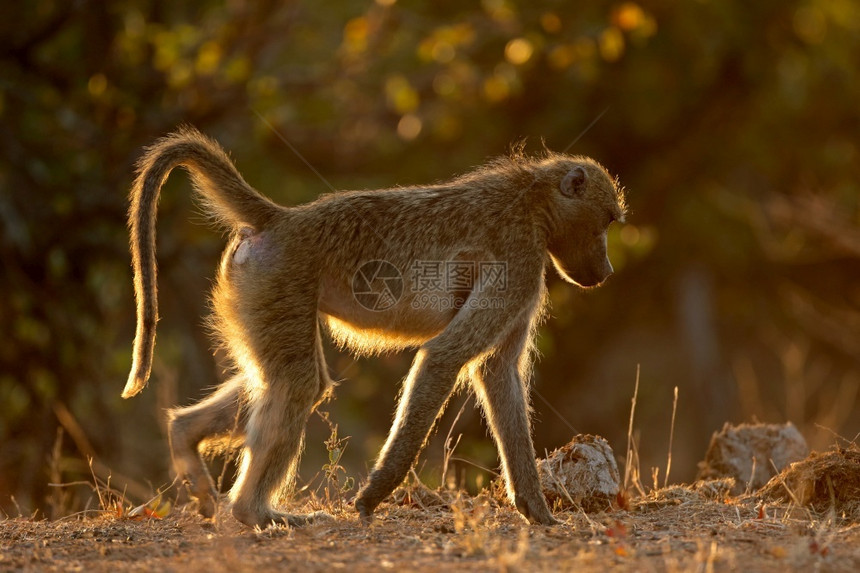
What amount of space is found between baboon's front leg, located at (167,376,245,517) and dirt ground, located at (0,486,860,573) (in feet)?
0.70

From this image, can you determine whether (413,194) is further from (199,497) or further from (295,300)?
(199,497)

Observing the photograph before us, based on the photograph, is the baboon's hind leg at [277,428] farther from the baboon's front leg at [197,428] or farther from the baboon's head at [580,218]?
the baboon's head at [580,218]

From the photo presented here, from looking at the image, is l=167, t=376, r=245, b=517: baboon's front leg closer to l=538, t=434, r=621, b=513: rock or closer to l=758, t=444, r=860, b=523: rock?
l=538, t=434, r=621, b=513: rock

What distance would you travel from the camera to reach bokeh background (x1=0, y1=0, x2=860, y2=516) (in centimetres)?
823

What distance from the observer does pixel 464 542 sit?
3.82 metres

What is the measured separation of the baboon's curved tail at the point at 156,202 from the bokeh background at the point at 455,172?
0.59 metres

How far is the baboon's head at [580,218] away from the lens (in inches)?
214

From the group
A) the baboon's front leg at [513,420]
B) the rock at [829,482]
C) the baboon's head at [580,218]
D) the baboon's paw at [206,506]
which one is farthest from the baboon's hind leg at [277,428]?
the rock at [829,482]

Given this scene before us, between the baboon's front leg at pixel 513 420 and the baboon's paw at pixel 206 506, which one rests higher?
the baboon's front leg at pixel 513 420

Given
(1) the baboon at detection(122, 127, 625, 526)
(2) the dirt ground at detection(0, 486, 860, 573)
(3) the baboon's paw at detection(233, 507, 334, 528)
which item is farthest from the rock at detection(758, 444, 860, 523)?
(3) the baboon's paw at detection(233, 507, 334, 528)

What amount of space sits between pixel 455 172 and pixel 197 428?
4266 mm

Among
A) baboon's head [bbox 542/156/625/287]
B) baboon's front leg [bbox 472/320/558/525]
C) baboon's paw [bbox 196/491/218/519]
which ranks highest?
baboon's head [bbox 542/156/625/287]

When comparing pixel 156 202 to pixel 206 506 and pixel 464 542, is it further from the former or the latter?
pixel 464 542

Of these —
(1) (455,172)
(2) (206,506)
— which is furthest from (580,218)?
(1) (455,172)
